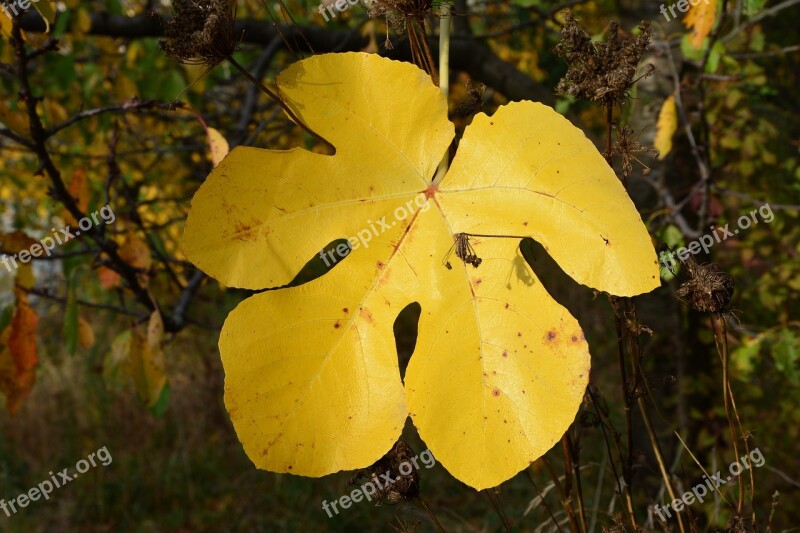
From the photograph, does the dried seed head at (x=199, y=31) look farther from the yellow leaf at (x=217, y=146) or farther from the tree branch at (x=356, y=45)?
the tree branch at (x=356, y=45)

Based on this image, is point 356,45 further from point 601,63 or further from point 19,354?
point 601,63

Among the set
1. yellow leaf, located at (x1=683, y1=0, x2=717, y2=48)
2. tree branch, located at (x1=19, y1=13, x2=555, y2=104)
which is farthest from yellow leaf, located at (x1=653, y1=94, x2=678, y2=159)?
tree branch, located at (x1=19, y1=13, x2=555, y2=104)

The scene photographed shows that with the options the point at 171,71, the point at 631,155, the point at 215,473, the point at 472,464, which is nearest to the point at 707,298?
the point at 631,155

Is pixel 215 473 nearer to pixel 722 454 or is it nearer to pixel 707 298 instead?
pixel 722 454
